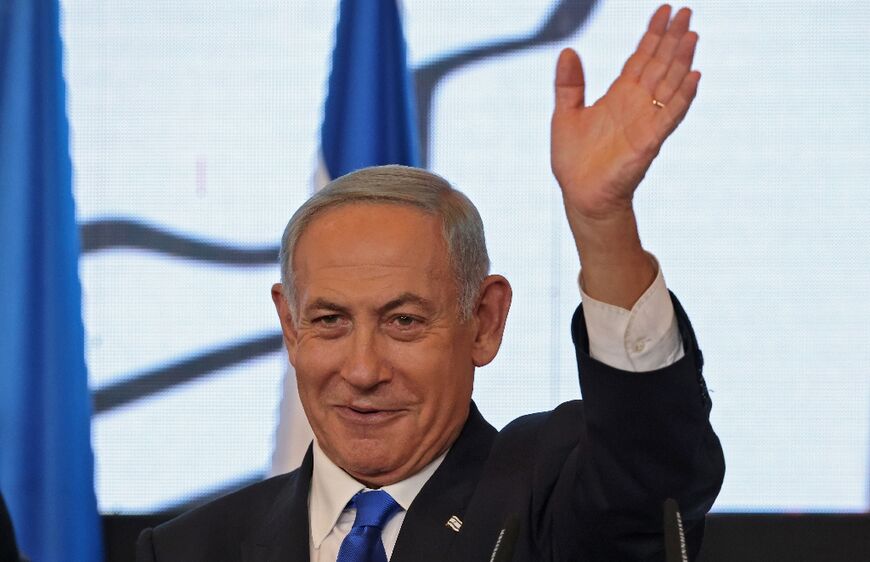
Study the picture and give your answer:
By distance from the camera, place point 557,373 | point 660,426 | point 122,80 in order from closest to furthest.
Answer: point 660,426
point 557,373
point 122,80

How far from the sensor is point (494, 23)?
161 inches

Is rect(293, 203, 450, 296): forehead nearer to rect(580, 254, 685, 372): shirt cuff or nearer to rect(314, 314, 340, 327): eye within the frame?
rect(314, 314, 340, 327): eye

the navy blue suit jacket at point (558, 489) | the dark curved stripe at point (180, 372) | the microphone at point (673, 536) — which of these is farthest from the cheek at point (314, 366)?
the dark curved stripe at point (180, 372)

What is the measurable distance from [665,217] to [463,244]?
203 cm

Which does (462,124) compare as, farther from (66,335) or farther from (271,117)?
(66,335)

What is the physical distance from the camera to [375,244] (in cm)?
201

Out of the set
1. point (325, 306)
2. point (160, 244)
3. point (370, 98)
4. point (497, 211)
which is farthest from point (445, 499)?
point (160, 244)

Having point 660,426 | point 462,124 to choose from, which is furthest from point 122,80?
point 660,426

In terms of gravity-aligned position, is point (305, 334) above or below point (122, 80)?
below

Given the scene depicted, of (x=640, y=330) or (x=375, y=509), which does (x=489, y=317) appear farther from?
(x=640, y=330)

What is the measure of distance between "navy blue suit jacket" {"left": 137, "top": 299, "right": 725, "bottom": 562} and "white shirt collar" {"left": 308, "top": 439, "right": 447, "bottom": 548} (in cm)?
2

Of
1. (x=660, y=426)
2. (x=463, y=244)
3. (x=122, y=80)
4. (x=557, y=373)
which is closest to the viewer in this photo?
(x=660, y=426)

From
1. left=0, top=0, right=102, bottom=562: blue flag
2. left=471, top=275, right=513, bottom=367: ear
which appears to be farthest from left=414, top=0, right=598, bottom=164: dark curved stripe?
left=471, top=275, right=513, bottom=367: ear

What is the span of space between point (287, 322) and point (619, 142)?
0.78m
